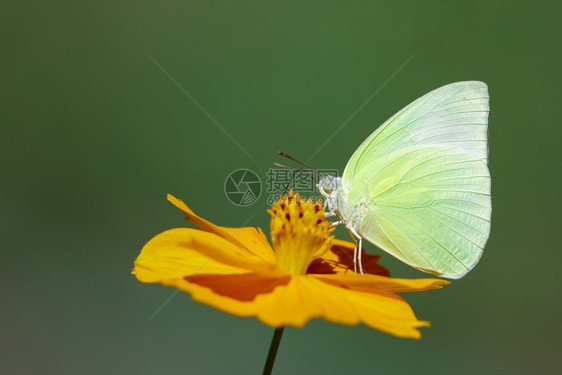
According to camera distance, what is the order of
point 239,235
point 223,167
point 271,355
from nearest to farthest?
point 271,355 < point 239,235 < point 223,167

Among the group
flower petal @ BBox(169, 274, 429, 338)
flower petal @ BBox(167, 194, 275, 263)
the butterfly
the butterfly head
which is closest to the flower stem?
flower petal @ BBox(169, 274, 429, 338)

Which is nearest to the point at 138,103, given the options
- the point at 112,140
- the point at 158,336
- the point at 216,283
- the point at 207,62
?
the point at 112,140

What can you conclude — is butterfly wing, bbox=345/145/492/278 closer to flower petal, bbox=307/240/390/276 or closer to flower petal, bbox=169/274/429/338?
flower petal, bbox=307/240/390/276

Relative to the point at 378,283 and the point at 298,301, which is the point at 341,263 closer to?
the point at 378,283

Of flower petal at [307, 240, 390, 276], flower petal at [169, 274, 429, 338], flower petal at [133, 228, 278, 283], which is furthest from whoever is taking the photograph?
flower petal at [307, 240, 390, 276]

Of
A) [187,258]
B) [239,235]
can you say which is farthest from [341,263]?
[187,258]

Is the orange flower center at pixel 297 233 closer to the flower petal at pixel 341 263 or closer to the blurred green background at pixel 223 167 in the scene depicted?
the flower petal at pixel 341 263

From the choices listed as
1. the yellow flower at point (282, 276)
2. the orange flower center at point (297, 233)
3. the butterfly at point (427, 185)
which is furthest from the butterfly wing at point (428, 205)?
the orange flower center at point (297, 233)
